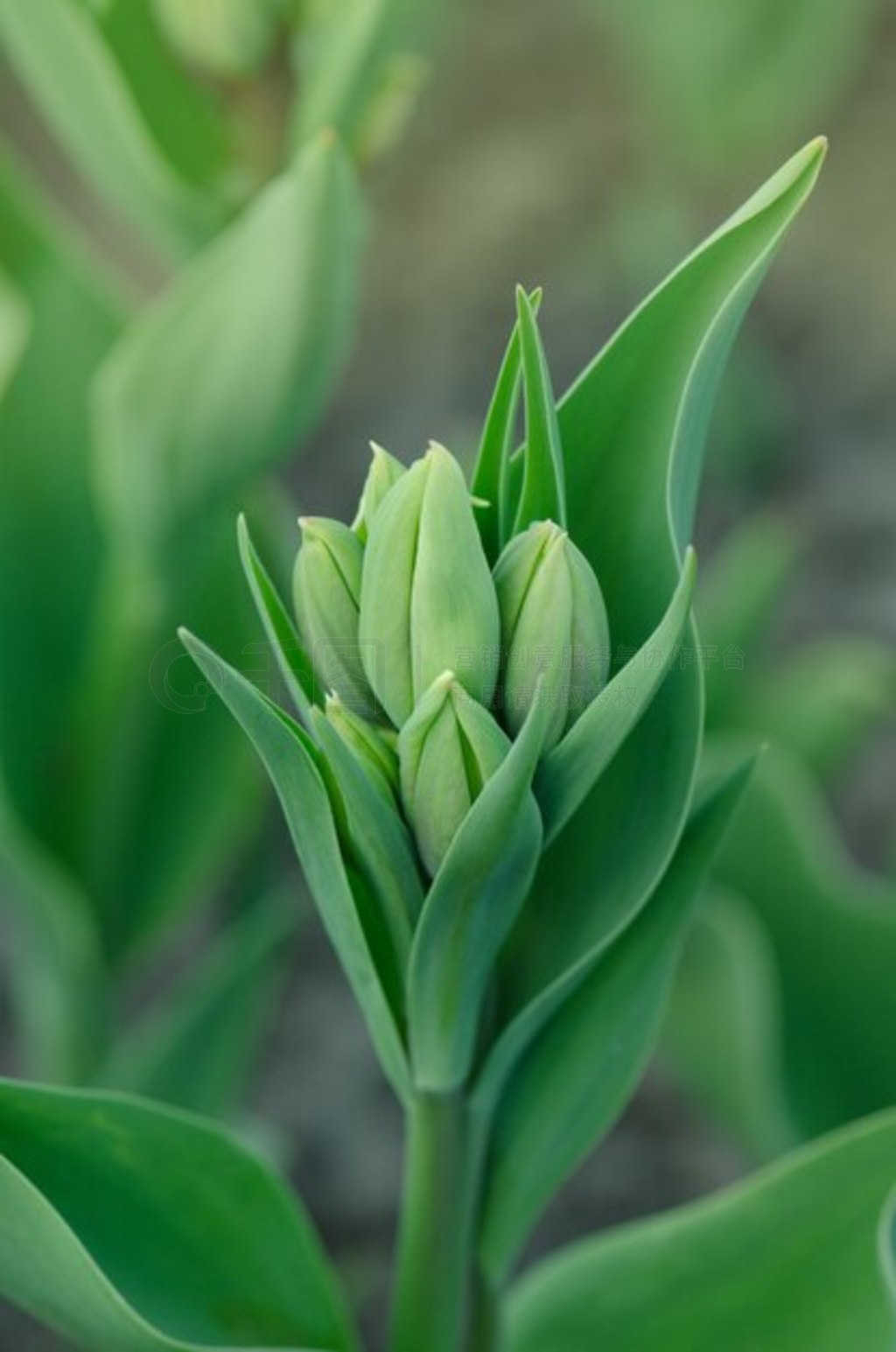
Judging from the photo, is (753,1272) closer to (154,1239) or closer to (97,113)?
(154,1239)

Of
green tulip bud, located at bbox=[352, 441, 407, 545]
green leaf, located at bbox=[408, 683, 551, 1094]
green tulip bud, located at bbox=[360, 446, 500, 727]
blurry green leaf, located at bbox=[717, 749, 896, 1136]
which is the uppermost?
green tulip bud, located at bbox=[352, 441, 407, 545]

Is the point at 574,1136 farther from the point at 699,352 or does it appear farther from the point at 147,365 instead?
the point at 147,365

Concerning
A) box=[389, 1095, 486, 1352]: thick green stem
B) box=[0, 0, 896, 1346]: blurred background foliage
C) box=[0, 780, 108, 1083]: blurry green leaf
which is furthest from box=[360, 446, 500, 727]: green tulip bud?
box=[0, 780, 108, 1083]: blurry green leaf

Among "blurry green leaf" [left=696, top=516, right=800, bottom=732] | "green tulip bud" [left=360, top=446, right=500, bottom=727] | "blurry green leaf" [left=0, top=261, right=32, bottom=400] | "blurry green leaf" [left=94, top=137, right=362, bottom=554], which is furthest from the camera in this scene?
"blurry green leaf" [left=696, top=516, right=800, bottom=732]

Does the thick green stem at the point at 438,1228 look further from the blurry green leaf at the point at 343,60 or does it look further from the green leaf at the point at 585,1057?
the blurry green leaf at the point at 343,60

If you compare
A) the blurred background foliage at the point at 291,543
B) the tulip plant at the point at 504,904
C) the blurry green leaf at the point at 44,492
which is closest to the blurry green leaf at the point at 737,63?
the blurred background foliage at the point at 291,543

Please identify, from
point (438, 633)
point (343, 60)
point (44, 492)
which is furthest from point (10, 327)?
point (438, 633)

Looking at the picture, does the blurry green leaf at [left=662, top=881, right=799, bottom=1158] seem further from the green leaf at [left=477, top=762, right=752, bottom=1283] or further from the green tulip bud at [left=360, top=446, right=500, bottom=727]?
the green tulip bud at [left=360, top=446, right=500, bottom=727]

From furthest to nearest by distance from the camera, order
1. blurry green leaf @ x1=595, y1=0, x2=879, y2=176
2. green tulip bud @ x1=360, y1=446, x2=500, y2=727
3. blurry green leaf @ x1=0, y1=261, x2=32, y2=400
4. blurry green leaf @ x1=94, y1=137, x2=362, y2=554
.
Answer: blurry green leaf @ x1=595, y1=0, x2=879, y2=176 → blurry green leaf @ x1=0, y1=261, x2=32, y2=400 → blurry green leaf @ x1=94, y1=137, x2=362, y2=554 → green tulip bud @ x1=360, y1=446, x2=500, y2=727

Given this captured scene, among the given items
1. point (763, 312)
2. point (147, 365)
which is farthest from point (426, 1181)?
point (763, 312)
